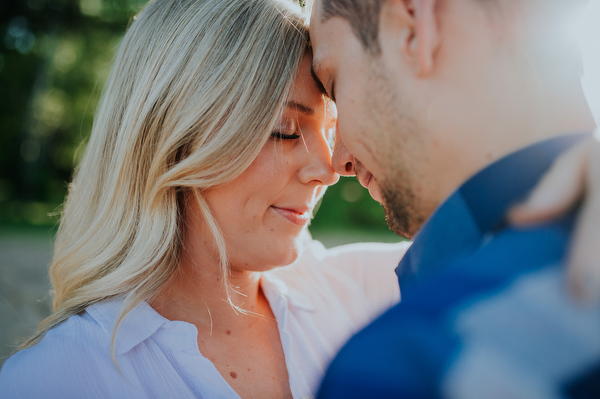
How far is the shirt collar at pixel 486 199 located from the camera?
98 centimetres

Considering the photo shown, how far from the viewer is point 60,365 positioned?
62.3 inches

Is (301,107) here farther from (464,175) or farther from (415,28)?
(464,175)

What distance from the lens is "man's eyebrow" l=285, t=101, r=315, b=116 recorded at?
1991mm

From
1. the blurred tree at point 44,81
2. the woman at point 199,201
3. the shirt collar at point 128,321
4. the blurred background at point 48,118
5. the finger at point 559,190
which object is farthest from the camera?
the blurred tree at point 44,81


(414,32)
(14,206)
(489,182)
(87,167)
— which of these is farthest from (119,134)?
(14,206)

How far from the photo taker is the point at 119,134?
6.74 feet

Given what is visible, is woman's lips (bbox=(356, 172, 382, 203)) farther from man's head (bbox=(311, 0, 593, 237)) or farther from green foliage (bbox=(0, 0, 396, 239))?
green foliage (bbox=(0, 0, 396, 239))

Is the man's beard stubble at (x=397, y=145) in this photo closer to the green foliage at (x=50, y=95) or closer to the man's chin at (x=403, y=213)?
the man's chin at (x=403, y=213)

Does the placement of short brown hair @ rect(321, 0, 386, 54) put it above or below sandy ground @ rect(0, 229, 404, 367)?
above

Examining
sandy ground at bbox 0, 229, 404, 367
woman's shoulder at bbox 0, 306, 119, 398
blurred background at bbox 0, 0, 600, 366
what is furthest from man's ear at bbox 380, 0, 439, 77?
blurred background at bbox 0, 0, 600, 366

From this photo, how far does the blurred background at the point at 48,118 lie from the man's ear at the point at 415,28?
28.3 feet

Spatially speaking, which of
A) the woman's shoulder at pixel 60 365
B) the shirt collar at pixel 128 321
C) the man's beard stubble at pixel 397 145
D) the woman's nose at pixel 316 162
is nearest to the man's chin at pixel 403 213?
the man's beard stubble at pixel 397 145

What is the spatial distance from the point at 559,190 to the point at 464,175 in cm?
36

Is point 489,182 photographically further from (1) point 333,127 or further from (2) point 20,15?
(2) point 20,15
